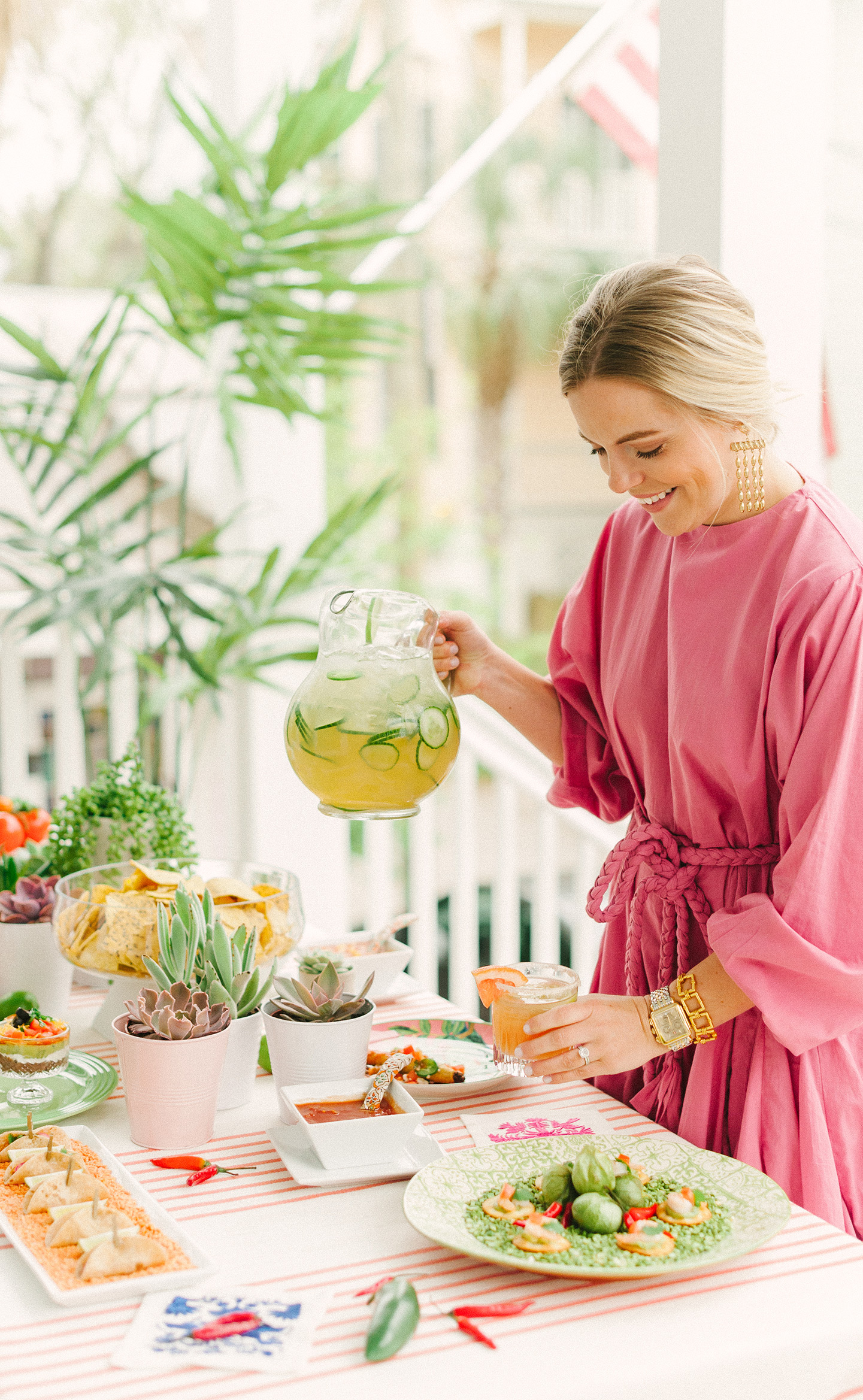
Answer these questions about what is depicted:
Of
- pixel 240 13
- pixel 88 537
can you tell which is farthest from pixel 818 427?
pixel 240 13

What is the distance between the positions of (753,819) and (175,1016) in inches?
23.3

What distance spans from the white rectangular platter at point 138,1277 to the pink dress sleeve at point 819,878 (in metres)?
0.53

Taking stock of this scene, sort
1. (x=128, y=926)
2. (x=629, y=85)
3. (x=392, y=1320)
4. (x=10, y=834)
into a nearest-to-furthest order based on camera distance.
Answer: (x=392, y=1320) → (x=128, y=926) → (x=10, y=834) → (x=629, y=85)

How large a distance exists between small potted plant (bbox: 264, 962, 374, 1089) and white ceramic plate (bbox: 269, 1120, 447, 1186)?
6 cm

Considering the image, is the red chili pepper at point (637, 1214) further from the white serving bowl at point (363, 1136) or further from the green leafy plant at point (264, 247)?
the green leafy plant at point (264, 247)

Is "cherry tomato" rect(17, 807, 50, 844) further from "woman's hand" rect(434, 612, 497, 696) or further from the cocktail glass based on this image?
the cocktail glass

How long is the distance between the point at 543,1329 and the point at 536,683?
0.88 metres

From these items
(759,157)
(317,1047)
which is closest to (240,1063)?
(317,1047)

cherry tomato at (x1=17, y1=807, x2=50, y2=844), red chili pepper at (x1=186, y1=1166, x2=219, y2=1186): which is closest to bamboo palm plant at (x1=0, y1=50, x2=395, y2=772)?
cherry tomato at (x1=17, y1=807, x2=50, y2=844)

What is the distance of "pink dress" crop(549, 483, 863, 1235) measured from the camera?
118 cm

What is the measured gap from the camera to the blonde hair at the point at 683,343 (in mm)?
1244

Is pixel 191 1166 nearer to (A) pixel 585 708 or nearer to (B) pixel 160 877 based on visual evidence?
(B) pixel 160 877

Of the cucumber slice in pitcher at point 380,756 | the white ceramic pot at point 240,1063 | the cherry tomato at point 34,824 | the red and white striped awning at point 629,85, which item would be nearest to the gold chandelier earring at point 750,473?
the cucumber slice in pitcher at point 380,756

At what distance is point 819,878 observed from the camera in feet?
3.84
